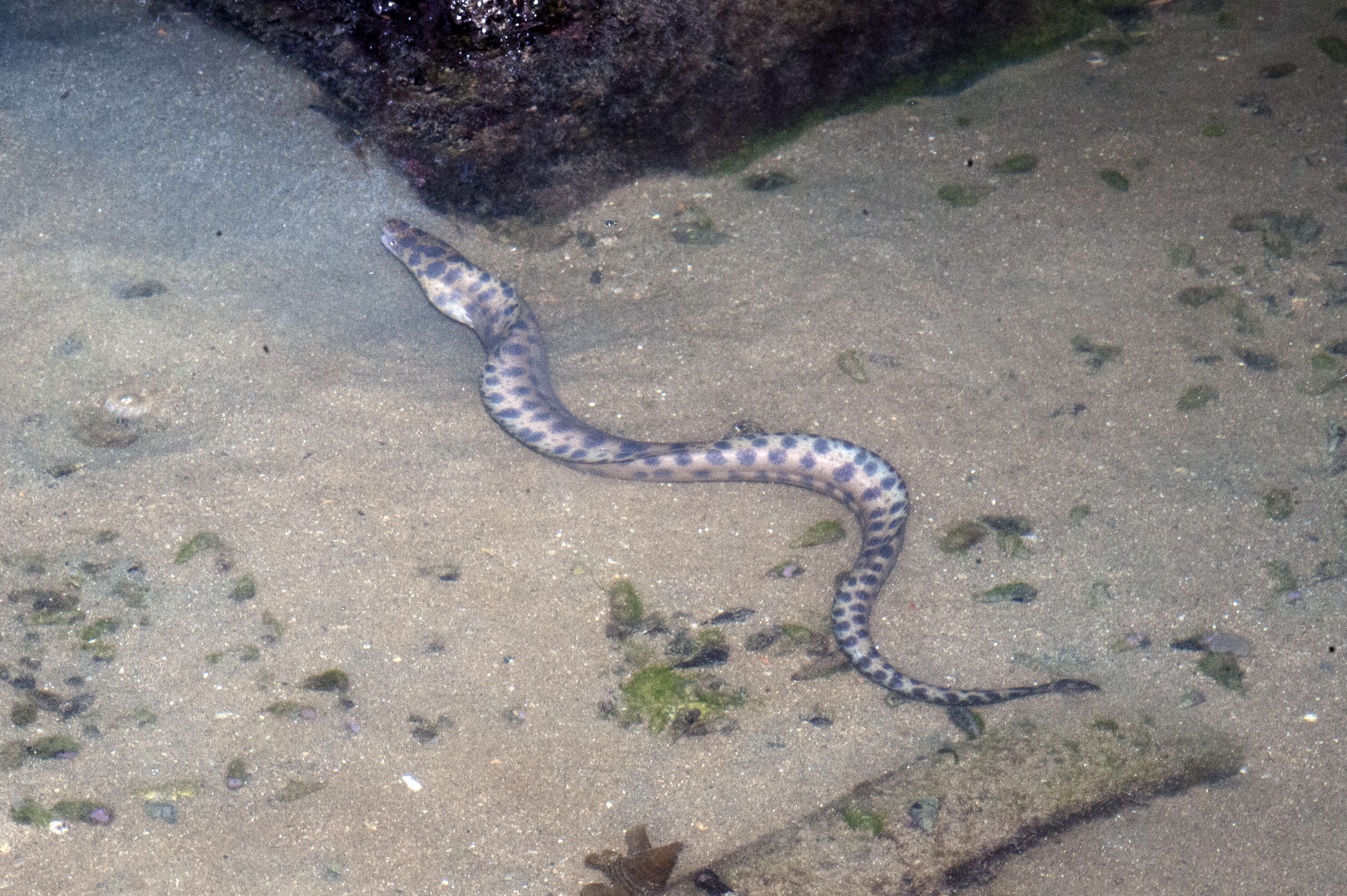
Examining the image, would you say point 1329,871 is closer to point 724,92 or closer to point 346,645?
point 346,645

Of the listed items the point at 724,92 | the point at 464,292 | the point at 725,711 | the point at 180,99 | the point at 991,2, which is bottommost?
the point at 725,711

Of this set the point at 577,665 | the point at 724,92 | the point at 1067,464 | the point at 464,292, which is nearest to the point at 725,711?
the point at 577,665

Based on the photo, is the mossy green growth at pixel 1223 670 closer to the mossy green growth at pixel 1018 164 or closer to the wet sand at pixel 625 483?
the wet sand at pixel 625 483

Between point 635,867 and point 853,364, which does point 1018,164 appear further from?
point 635,867

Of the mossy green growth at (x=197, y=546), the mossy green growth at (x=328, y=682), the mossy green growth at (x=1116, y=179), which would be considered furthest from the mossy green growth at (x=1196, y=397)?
the mossy green growth at (x=197, y=546)

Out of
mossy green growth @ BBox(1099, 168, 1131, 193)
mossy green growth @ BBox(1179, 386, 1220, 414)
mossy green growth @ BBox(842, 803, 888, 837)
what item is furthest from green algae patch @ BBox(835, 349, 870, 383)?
mossy green growth @ BBox(842, 803, 888, 837)

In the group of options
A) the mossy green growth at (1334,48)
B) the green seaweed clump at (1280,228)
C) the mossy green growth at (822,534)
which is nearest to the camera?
the mossy green growth at (822,534)
